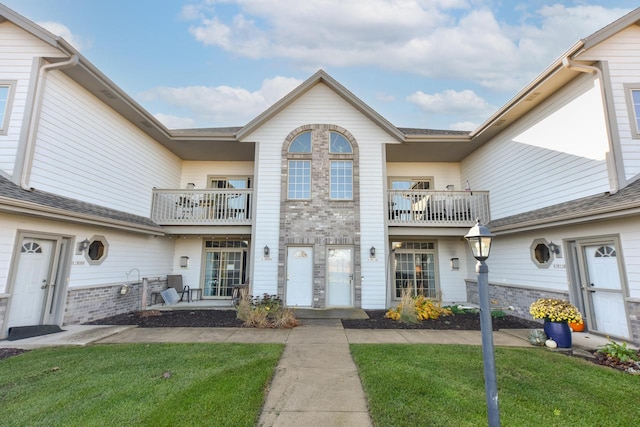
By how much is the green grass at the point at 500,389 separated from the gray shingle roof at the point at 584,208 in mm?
3052

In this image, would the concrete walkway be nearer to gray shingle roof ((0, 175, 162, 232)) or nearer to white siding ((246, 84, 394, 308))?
white siding ((246, 84, 394, 308))

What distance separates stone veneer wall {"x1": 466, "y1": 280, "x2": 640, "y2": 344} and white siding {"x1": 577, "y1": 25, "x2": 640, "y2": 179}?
303 centimetres

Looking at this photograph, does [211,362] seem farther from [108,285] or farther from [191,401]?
[108,285]

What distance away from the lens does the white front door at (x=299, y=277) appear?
966cm

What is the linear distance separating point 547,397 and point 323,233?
23.3ft

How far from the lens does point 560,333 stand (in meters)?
5.69

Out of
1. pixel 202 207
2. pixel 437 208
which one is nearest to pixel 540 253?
pixel 437 208

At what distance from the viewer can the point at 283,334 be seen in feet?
21.8

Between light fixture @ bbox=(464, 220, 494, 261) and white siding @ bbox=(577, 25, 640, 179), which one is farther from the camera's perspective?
white siding @ bbox=(577, 25, 640, 179)

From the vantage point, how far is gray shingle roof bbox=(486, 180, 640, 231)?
555cm

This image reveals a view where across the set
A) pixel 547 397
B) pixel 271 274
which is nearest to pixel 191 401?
pixel 547 397

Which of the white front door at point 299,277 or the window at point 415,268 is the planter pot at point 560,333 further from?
the white front door at point 299,277

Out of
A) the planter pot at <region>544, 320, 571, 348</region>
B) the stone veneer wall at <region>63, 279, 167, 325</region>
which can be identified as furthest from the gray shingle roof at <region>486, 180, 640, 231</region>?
the stone veneer wall at <region>63, 279, 167, 325</region>

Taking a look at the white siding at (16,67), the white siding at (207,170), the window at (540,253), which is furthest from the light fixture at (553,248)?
the white siding at (16,67)
